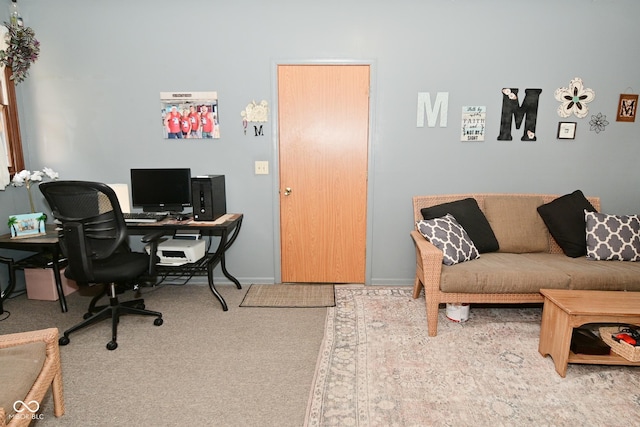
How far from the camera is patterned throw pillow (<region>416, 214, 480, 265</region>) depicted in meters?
2.62

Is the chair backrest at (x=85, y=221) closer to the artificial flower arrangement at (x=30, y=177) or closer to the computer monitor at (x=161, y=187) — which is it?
the computer monitor at (x=161, y=187)

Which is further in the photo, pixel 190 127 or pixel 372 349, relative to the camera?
pixel 190 127

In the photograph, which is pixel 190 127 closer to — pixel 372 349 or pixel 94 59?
pixel 94 59

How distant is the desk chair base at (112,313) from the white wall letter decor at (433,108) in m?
2.70

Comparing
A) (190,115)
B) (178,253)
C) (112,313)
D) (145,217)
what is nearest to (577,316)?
(178,253)

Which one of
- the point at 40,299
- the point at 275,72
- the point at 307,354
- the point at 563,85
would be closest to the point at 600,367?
the point at 307,354

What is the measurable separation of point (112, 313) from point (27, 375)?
112cm

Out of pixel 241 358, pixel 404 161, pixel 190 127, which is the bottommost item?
pixel 241 358

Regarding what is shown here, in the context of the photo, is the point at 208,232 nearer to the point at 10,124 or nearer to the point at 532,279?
the point at 10,124

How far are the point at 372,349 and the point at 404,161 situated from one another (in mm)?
1698

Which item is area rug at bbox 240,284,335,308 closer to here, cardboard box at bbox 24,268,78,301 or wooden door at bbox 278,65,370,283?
wooden door at bbox 278,65,370,283

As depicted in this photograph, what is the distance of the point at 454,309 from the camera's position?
2.72 m

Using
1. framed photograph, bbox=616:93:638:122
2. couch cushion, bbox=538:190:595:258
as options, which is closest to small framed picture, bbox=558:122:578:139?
framed photograph, bbox=616:93:638:122

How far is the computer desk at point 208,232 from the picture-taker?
2861 millimetres
